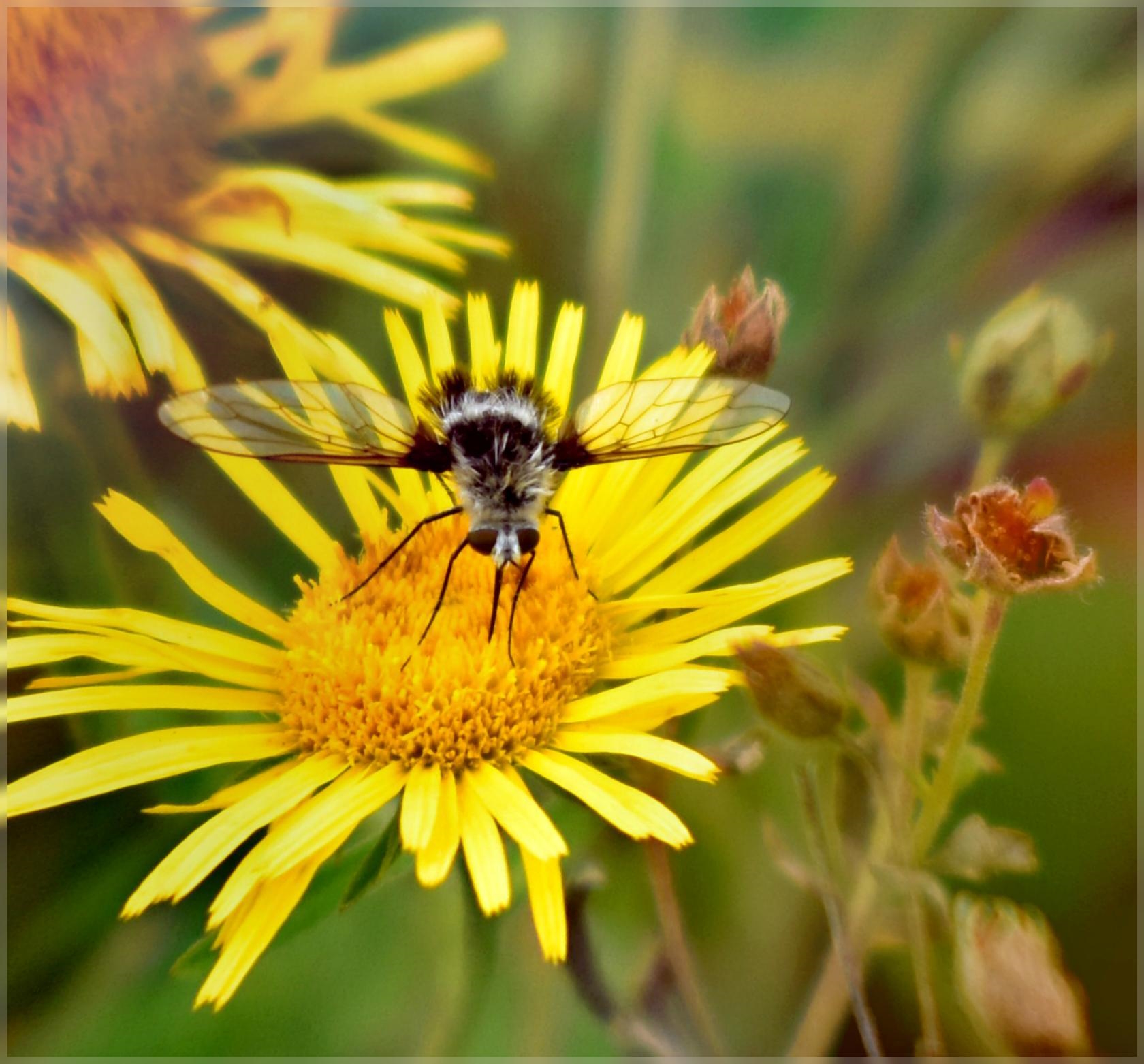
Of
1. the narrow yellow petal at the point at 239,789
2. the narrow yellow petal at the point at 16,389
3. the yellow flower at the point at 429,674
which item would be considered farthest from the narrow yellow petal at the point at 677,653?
the narrow yellow petal at the point at 16,389

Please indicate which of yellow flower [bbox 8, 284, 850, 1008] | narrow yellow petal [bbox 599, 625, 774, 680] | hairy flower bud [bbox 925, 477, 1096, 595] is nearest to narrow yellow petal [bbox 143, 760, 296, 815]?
yellow flower [bbox 8, 284, 850, 1008]

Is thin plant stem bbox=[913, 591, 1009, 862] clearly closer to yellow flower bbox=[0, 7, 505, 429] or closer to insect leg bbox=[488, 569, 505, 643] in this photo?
insect leg bbox=[488, 569, 505, 643]

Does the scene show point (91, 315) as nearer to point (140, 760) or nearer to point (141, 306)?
point (141, 306)

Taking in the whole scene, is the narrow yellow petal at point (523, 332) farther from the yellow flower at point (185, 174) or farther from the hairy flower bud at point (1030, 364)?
the hairy flower bud at point (1030, 364)

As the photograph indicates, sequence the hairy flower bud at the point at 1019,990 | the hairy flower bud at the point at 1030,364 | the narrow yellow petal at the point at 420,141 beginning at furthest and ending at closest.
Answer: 1. the narrow yellow petal at the point at 420,141
2. the hairy flower bud at the point at 1030,364
3. the hairy flower bud at the point at 1019,990

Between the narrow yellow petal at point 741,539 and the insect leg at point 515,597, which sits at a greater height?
the narrow yellow petal at point 741,539

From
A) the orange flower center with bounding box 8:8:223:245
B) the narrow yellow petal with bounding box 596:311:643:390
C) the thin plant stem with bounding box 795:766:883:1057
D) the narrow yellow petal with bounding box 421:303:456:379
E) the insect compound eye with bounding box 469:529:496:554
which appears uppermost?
the orange flower center with bounding box 8:8:223:245

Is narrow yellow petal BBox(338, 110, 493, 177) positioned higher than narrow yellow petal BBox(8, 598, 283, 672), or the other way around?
narrow yellow petal BBox(338, 110, 493, 177)

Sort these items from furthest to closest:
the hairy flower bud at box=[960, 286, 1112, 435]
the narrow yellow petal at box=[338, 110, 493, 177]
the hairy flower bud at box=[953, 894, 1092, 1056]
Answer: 1. the narrow yellow petal at box=[338, 110, 493, 177]
2. the hairy flower bud at box=[960, 286, 1112, 435]
3. the hairy flower bud at box=[953, 894, 1092, 1056]

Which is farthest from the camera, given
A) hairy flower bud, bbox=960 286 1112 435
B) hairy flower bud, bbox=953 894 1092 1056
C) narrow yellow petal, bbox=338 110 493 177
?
narrow yellow petal, bbox=338 110 493 177
